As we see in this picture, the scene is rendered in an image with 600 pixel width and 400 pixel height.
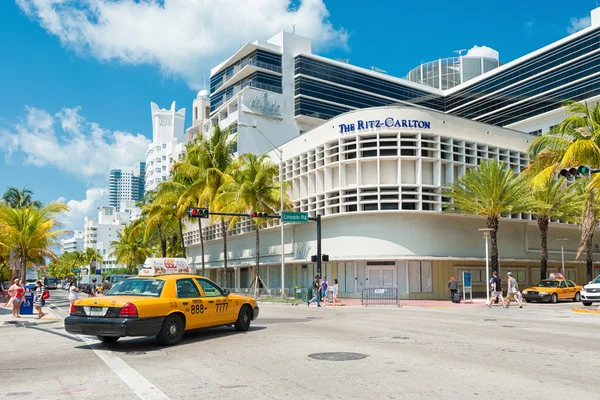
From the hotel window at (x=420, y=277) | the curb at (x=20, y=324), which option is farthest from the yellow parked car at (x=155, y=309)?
the hotel window at (x=420, y=277)

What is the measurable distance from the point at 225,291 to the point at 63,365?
493 cm

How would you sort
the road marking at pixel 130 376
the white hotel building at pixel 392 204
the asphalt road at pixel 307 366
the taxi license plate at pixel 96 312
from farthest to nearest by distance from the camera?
the white hotel building at pixel 392 204 → the taxi license plate at pixel 96 312 → the asphalt road at pixel 307 366 → the road marking at pixel 130 376

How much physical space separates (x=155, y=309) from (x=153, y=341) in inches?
65.7

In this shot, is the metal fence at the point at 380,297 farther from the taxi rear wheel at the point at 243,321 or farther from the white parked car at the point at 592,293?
the taxi rear wheel at the point at 243,321

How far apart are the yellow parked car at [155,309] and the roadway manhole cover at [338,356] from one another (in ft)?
11.4

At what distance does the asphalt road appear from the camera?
7.95 m

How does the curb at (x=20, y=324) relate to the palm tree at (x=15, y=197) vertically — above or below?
below

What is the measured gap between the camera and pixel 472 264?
4050 cm

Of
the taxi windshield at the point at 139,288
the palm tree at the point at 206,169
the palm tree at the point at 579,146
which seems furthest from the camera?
the palm tree at the point at 206,169

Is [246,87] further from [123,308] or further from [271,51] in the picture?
[123,308]

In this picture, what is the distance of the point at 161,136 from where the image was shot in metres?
132

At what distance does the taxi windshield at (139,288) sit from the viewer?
42.5 feet

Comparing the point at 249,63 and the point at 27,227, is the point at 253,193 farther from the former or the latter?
the point at 249,63

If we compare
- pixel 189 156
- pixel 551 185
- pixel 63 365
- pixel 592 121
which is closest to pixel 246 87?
pixel 189 156
